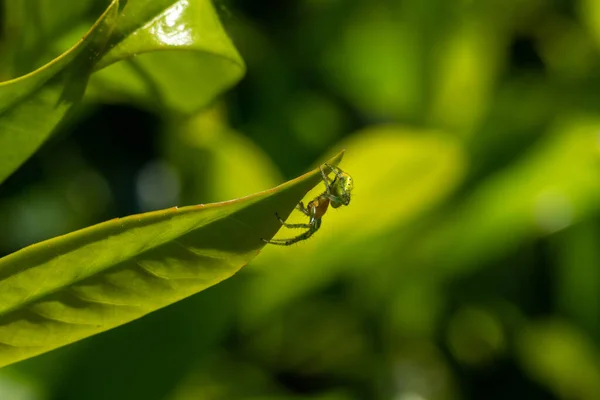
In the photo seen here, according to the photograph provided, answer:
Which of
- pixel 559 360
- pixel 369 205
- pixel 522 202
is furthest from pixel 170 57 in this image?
pixel 559 360

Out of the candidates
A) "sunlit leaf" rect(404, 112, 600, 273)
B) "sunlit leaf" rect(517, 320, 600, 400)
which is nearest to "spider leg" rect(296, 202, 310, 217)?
"sunlit leaf" rect(404, 112, 600, 273)

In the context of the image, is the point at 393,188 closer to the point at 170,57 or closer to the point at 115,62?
the point at 170,57

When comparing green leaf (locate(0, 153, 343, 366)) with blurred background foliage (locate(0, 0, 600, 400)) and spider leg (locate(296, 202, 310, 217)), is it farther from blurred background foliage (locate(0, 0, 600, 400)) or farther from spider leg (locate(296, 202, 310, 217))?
blurred background foliage (locate(0, 0, 600, 400))

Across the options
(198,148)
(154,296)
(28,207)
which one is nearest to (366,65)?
(198,148)

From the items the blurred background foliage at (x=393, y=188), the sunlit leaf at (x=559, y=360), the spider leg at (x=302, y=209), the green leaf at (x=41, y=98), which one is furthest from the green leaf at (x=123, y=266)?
the sunlit leaf at (x=559, y=360)

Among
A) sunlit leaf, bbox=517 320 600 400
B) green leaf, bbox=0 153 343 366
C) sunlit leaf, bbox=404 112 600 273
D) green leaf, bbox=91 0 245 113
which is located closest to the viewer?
green leaf, bbox=0 153 343 366

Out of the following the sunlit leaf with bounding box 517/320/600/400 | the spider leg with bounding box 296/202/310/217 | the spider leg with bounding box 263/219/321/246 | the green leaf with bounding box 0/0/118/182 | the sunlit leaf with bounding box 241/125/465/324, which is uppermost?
the sunlit leaf with bounding box 241/125/465/324

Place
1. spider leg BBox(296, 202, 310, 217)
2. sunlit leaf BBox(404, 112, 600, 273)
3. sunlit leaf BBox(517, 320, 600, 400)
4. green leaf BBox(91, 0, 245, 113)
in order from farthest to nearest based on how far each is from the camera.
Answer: sunlit leaf BBox(517, 320, 600, 400) < sunlit leaf BBox(404, 112, 600, 273) < spider leg BBox(296, 202, 310, 217) < green leaf BBox(91, 0, 245, 113)
